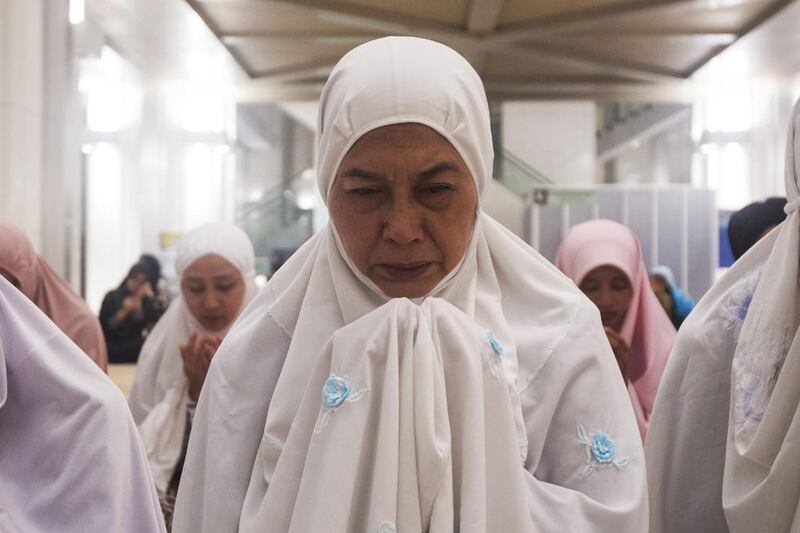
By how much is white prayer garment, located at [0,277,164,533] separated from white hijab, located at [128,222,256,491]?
1882mm

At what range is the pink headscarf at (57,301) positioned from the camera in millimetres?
3443

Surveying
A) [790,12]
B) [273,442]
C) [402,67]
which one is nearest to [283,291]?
[273,442]

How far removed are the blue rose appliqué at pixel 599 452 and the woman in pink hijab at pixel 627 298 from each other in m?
1.65

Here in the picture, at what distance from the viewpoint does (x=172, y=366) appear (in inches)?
156

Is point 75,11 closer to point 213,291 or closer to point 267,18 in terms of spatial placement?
point 267,18

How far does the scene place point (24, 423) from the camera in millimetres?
1518

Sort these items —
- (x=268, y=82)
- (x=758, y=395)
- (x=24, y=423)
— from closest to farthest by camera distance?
(x=24, y=423), (x=758, y=395), (x=268, y=82)

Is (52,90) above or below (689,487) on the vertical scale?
above

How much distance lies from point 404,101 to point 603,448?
634mm

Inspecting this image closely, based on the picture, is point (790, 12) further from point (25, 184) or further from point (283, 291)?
point (283, 291)

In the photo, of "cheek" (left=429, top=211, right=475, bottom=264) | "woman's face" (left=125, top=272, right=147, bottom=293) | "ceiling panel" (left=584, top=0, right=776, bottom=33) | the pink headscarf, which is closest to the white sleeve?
"cheek" (left=429, top=211, right=475, bottom=264)

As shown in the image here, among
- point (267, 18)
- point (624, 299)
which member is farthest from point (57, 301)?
point (267, 18)

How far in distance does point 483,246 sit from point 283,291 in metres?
0.37

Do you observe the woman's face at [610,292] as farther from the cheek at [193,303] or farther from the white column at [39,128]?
the white column at [39,128]
